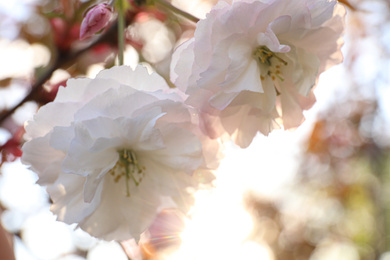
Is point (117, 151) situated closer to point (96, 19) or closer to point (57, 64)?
point (96, 19)

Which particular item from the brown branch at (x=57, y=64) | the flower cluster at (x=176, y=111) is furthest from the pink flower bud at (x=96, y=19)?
the brown branch at (x=57, y=64)

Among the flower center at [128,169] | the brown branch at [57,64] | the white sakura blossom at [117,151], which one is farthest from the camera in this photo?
the brown branch at [57,64]

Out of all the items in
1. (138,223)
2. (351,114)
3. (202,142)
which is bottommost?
(351,114)

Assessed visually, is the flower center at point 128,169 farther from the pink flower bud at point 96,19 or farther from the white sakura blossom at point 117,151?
the pink flower bud at point 96,19

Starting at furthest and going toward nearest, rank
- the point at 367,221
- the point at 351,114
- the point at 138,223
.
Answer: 1. the point at 367,221
2. the point at 351,114
3. the point at 138,223

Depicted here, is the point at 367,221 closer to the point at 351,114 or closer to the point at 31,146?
the point at 351,114

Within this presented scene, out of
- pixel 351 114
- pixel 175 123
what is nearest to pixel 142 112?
pixel 175 123

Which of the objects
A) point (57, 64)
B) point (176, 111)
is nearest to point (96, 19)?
point (176, 111)
